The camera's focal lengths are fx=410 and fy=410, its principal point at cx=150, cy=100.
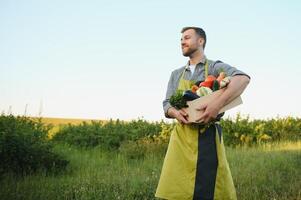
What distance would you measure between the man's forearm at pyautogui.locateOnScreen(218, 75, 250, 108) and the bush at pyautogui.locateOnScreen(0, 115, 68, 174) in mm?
5497

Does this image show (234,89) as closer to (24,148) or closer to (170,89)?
(170,89)

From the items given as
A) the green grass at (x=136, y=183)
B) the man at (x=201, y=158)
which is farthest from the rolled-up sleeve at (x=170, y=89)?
the green grass at (x=136, y=183)

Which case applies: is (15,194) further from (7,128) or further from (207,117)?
(207,117)

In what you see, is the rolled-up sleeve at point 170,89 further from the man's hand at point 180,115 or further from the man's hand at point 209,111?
the man's hand at point 209,111

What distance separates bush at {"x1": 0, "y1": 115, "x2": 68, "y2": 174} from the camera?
25.3 feet

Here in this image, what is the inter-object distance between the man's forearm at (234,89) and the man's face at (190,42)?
508 mm

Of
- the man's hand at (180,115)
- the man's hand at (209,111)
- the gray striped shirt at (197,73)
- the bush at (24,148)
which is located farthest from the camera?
the bush at (24,148)

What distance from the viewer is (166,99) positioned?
3.56 metres

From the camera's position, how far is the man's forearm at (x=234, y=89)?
3100 millimetres

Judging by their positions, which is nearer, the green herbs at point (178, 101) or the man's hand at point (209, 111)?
the man's hand at point (209, 111)

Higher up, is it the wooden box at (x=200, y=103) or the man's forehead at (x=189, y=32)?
the man's forehead at (x=189, y=32)

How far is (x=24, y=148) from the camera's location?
8.00 meters

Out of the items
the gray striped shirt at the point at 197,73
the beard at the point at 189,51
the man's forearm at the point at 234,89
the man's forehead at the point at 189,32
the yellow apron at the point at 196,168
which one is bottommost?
the yellow apron at the point at 196,168

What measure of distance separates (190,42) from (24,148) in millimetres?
5515
